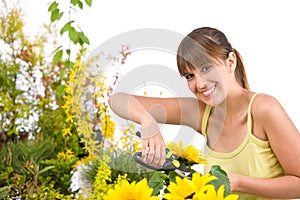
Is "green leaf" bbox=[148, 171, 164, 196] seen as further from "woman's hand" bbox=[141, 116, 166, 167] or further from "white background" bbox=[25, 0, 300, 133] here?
"white background" bbox=[25, 0, 300, 133]

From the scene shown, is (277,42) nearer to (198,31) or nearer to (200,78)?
(198,31)

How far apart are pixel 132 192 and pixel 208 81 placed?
491 millimetres

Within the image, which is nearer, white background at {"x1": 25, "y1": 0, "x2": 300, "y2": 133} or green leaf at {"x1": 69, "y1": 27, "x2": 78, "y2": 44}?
green leaf at {"x1": 69, "y1": 27, "x2": 78, "y2": 44}

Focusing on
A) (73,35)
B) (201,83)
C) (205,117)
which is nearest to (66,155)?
(73,35)

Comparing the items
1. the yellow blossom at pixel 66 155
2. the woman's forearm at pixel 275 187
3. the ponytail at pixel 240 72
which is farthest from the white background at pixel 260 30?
the woman's forearm at pixel 275 187

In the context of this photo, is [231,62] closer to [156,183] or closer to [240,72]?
[240,72]

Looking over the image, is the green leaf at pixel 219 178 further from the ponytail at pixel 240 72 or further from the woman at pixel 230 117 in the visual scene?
the ponytail at pixel 240 72

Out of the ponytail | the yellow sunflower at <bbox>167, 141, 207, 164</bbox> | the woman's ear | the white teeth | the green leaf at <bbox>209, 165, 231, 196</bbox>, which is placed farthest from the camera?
the ponytail

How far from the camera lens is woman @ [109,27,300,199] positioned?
115 centimetres

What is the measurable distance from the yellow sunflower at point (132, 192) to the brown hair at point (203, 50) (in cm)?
39

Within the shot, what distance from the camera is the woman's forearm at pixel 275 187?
1.27 meters

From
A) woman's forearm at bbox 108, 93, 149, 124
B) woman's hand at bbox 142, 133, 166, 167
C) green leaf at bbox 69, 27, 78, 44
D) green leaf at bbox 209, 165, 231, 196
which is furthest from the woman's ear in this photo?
green leaf at bbox 69, 27, 78, 44

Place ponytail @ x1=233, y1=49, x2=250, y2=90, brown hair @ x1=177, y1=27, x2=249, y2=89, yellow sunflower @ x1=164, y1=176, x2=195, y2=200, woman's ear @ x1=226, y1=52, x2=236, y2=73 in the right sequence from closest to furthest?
yellow sunflower @ x1=164, y1=176, x2=195, y2=200
brown hair @ x1=177, y1=27, x2=249, y2=89
woman's ear @ x1=226, y1=52, x2=236, y2=73
ponytail @ x1=233, y1=49, x2=250, y2=90

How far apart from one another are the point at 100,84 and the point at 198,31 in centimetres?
37
